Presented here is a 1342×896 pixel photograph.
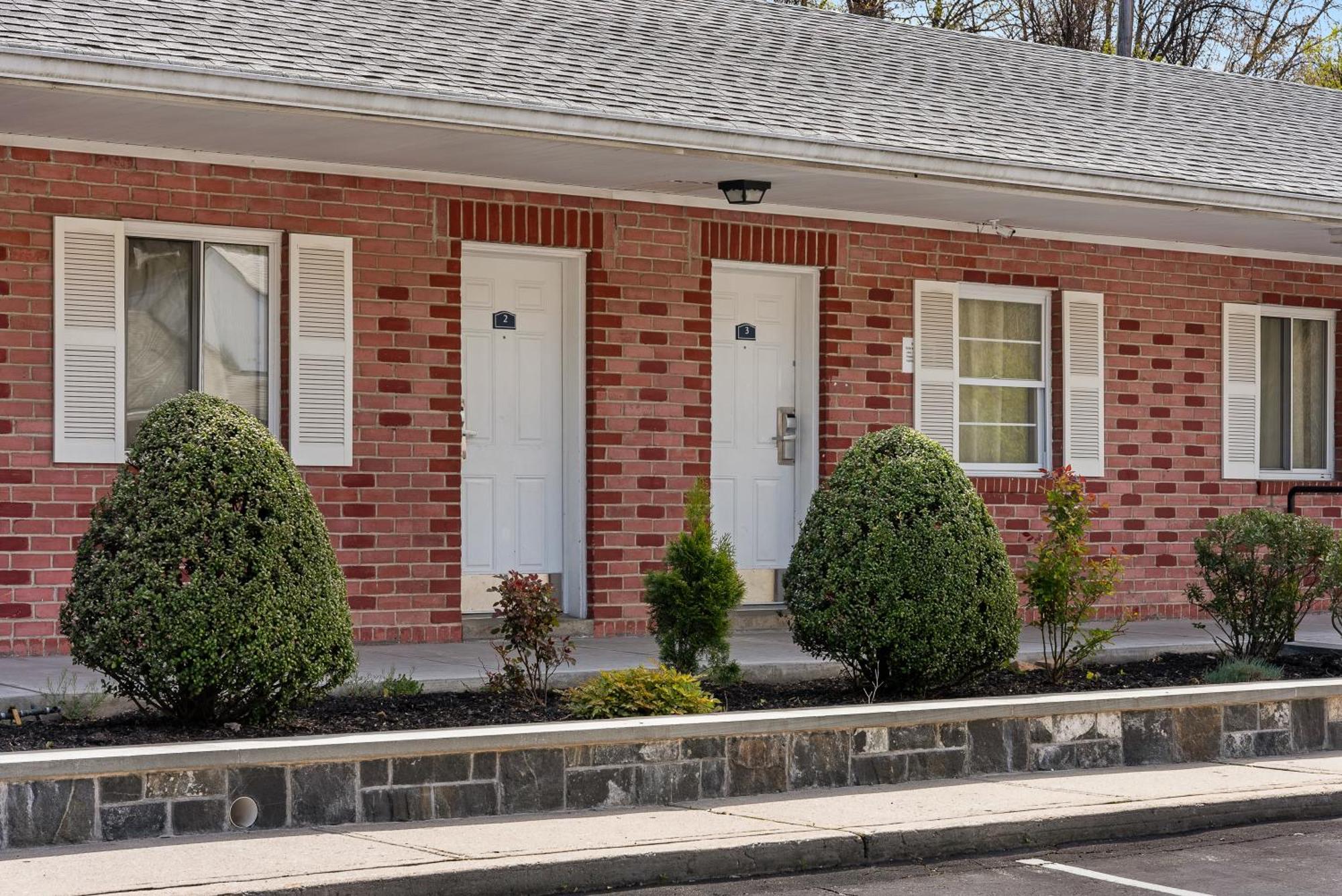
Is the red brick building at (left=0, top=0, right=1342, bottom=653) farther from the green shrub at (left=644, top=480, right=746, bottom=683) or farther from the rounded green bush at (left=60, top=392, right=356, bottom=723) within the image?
the green shrub at (left=644, top=480, right=746, bottom=683)

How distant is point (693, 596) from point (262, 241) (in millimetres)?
3915

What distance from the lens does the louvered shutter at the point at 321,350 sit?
11086 millimetres

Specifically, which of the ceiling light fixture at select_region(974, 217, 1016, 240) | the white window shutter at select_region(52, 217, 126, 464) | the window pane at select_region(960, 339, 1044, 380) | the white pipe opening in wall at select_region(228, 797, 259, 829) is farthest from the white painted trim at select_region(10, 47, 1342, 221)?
the white pipe opening in wall at select_region(228, 797, 259, 829)

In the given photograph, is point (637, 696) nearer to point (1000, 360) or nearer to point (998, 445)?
point (998, 445)

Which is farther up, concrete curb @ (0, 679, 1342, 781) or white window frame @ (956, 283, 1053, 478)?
white window frame @ (956, 283, 1053, 478)

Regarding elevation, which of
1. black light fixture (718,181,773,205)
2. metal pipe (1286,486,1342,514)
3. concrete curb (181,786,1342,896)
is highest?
black light fixture (718,181,773,205)

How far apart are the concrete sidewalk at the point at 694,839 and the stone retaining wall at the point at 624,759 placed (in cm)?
10

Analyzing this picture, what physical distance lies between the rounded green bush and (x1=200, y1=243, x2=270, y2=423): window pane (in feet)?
11.2

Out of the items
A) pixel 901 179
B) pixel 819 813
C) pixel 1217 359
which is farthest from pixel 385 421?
pixel 1217 359

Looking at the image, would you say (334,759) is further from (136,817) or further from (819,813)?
(819,813)

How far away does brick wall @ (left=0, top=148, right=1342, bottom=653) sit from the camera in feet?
34.0

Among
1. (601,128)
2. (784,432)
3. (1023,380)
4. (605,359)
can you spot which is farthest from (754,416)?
(601,128)

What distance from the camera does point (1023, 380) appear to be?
14328mm

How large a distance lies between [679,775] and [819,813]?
0.61 meters
